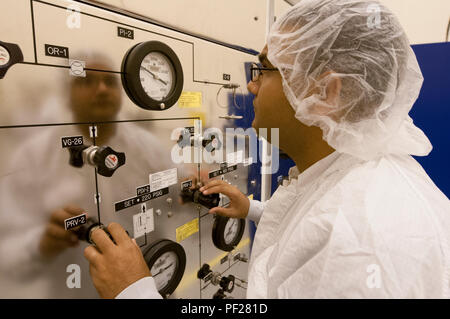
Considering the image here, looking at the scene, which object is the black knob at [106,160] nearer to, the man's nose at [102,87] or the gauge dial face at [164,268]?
the man's nose at [102,87]

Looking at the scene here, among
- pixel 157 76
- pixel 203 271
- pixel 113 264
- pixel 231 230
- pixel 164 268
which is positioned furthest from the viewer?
pixel 231 230

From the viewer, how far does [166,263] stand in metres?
1.04

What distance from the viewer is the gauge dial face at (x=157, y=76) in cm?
87

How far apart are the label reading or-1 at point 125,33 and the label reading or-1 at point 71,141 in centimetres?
32

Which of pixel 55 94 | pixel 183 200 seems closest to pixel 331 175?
pixel 183 200

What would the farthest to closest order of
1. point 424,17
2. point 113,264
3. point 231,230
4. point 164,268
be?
point 424,17 < point 231,230 < point 164,268 < point 113,264

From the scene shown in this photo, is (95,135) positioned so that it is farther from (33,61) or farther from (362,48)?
(362,48)

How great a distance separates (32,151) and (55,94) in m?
0.15

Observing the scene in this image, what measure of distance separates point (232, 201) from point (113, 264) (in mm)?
679

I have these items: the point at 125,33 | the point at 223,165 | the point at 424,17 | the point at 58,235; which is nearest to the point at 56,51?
the point at 125,33

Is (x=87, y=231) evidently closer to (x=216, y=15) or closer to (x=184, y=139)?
(x=184, y=139)

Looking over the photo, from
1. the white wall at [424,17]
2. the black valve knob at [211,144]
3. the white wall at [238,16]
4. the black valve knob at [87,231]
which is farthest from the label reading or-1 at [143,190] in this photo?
the white wall at [424,17]

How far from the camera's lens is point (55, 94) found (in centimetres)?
66

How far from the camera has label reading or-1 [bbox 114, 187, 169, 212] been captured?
0.86 metres
